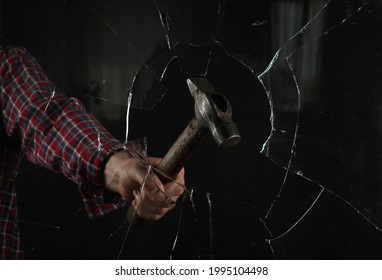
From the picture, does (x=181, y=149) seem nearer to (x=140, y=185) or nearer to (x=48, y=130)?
(x=140, y=185)

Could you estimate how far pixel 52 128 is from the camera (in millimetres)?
1061

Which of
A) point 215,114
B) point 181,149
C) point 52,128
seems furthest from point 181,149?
point 52,128

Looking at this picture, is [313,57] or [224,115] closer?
[224,115]

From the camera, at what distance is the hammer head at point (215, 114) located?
2.79ft

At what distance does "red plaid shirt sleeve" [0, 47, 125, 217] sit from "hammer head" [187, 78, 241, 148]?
230 mm

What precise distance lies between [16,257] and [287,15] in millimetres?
816

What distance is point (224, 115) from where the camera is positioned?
855 millimetres

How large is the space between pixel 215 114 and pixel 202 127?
0.20 ft

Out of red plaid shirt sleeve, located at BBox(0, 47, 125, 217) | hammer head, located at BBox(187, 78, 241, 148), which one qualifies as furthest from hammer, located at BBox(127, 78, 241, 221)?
red plaid shirt sleeve, located at BBox(0, 47, 125, 217)

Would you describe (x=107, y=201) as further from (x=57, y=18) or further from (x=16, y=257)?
(x=57, y=18)

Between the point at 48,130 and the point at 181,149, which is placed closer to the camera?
the point at 181,149

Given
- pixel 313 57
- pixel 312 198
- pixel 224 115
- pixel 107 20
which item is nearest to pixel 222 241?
pixel 312 198
